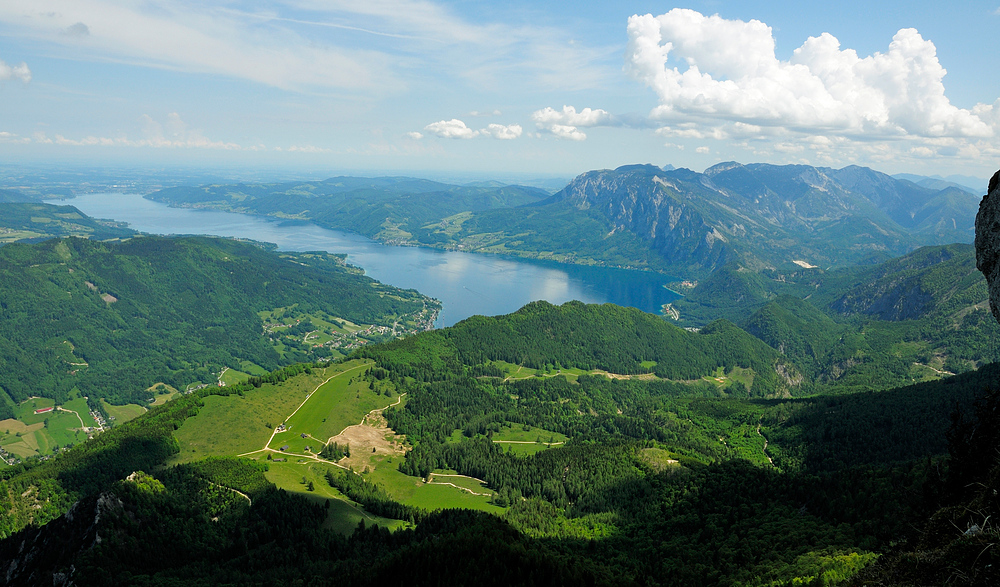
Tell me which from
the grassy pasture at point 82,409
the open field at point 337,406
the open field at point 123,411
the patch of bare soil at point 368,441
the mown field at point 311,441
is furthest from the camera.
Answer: the open field at point 123,411

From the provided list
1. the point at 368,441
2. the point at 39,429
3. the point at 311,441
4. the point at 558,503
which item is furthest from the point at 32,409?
the point at 558,503

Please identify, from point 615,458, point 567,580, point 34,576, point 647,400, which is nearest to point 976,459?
point 567,580

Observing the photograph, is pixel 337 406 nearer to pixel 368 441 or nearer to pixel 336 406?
pixel 336 406

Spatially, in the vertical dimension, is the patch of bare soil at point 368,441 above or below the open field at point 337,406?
below

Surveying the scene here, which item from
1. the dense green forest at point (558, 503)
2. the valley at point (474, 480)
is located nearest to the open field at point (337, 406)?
the valley at point (474, 480)

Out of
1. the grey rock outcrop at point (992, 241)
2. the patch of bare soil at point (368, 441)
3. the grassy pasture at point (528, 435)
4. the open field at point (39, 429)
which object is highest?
the grey rock outcrop at point (992, 241)

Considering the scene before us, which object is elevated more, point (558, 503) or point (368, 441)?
point (368, 441)

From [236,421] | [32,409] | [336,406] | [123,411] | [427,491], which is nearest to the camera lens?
[427,491]

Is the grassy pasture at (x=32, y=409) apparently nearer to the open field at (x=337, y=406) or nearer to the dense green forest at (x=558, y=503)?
the dense green forest at (x=558, y=503)

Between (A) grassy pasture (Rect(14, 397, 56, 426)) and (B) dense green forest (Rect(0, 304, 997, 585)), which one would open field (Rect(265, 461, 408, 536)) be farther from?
(A) grassy pasture (Rect(14, 397, 56, 426))
